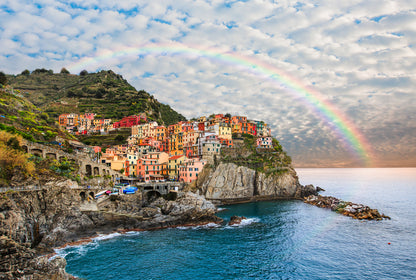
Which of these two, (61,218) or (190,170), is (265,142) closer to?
(190,170)

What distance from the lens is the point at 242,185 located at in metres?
83.0

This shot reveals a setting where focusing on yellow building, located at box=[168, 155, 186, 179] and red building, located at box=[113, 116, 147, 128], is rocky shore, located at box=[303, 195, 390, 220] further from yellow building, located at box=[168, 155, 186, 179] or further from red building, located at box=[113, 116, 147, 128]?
red building, located at box=[113, 116, 147, 128]

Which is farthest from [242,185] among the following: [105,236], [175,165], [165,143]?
[105,236]

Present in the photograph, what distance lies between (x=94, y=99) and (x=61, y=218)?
423 ft

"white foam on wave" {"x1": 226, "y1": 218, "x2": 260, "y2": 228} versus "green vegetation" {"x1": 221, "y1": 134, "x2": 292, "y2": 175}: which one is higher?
"green vegetation" {"x1": 221, "y1": 134, "x2": 292, "y2": 175}

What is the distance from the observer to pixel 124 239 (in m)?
45.0

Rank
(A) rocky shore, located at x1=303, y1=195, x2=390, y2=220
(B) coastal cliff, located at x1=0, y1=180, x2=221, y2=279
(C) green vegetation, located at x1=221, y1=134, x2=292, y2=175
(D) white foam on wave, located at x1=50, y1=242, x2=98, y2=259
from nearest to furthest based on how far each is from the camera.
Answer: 1. (B) coastal cliff, located at x1=0, y1=180, x2=221, y2=279
2. (D) white foam on wave, located at x1=50, y1=242, x2=98, y2=259
3. (A) rocky shore, located at x1=303, y1=195, x2=390, y2=220
4. (C) green vegetation, located at x1=221, y1=134, x2=292, y2=175

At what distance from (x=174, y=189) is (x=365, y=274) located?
48960 millimetres

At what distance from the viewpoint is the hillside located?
14238 centimetres

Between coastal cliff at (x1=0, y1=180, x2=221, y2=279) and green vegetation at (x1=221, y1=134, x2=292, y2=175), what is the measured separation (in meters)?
29.2

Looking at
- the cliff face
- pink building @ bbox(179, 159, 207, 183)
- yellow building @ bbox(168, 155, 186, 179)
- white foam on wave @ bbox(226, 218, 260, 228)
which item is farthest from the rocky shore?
yellow building @ bbox(168, 155, 186, 179)

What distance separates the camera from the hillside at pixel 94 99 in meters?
142

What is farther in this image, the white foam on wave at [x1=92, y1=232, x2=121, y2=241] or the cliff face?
the cliff face

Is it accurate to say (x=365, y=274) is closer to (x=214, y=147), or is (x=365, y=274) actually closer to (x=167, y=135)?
(x=214, y=147)
